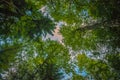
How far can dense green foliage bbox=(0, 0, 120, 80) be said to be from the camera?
15266mm

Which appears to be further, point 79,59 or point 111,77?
point 79,59

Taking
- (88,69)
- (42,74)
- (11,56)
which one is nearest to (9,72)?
(11,56)

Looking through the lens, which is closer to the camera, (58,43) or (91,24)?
(91,24)

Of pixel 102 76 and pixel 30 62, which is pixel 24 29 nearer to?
pixel 30 62

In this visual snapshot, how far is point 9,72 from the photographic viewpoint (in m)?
15.4

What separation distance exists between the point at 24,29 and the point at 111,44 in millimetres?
6309

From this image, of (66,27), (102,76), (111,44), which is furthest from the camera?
(66,27)

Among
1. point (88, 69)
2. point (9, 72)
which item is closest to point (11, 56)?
point (9, 72)

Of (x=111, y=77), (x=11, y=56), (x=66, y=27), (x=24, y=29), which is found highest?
(x=66, y=27)

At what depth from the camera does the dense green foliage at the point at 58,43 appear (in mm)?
15266

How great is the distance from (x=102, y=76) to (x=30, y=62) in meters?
5.79

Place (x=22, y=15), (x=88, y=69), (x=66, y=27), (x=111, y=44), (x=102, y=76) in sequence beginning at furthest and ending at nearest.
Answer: (x=66, y=27)
(x=88, y=69)
(x=102, y=76)
(x=111, y=44)
(x=22, y=15)

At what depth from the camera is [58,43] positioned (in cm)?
2002

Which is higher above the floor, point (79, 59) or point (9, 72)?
point (79, 59)
